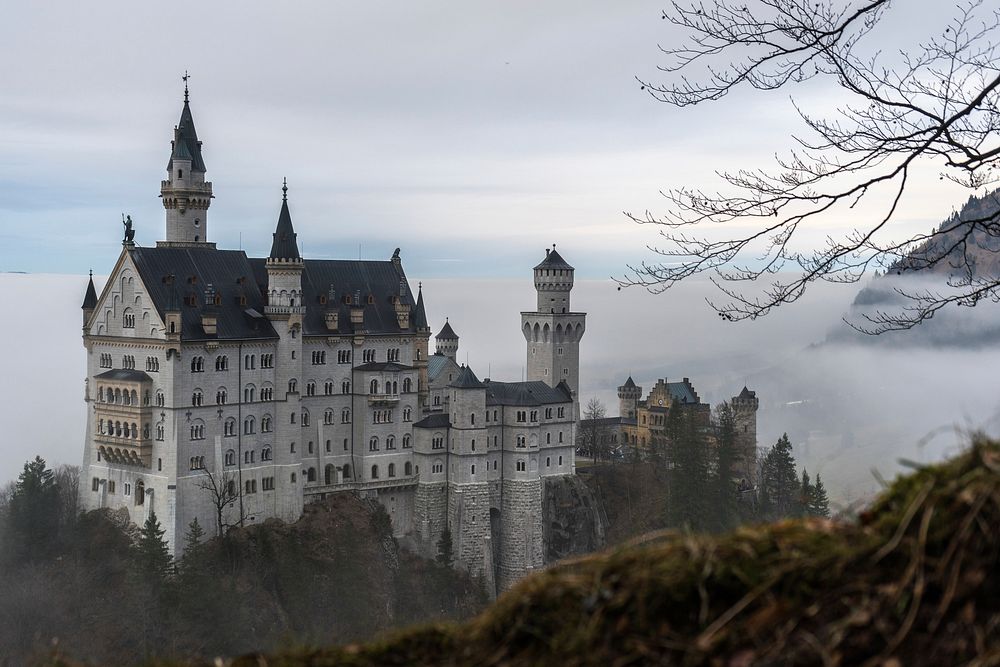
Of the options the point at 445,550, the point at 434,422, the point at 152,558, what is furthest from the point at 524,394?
the point at 152,558

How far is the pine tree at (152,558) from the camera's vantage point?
2319 inches

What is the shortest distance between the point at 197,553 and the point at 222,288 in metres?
14.7

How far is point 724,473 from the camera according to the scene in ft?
277

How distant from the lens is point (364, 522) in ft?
229

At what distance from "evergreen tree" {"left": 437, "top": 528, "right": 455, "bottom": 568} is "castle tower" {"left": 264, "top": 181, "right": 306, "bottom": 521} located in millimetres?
9154

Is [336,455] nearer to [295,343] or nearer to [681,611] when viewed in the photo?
[295,343]

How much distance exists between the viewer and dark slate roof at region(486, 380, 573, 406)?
77.9m

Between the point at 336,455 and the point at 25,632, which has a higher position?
the point at 336,455

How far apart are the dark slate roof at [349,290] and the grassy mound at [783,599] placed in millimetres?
64791

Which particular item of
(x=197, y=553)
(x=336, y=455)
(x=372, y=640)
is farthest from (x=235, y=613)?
(x=372, y=640)

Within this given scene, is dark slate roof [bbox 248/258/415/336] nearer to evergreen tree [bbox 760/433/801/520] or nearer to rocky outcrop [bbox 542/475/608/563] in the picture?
rocky outcrop [bbox 542/475/608/563]

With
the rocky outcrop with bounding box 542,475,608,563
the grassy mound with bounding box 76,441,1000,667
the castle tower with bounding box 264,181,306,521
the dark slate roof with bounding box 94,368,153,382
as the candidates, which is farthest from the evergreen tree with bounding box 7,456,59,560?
the grassy mound with bounding box 76,441,1000,667

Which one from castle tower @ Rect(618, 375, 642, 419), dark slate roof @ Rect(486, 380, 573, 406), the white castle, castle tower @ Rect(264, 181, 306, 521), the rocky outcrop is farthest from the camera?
castle tower @ Rect(618, 375, 642, 419)

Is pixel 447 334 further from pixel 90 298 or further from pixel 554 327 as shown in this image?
pixel 90 298
